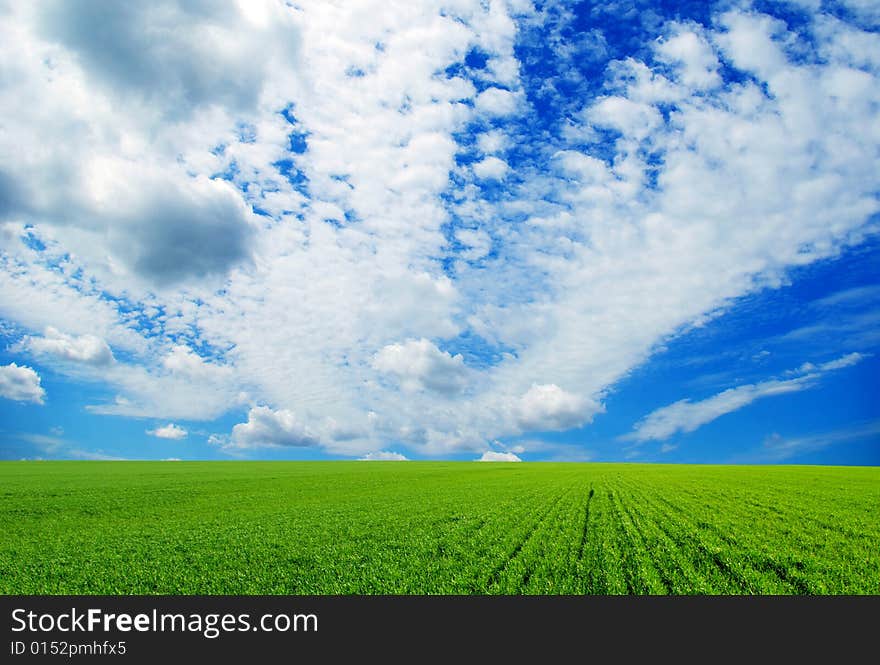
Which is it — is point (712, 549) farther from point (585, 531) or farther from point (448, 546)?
point (448, 546)

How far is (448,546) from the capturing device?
16391 millimetres

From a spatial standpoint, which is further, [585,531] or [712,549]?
[585,531]

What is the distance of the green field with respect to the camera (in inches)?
492

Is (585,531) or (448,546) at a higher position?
(448,546)

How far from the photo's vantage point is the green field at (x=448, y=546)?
1251cm

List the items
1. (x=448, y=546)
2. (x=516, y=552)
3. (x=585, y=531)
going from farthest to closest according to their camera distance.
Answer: (x=585, y=531) < (x=448, y=546) < (x=516, y=552)

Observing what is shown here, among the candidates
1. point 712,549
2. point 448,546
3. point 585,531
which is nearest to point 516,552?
point 448,546

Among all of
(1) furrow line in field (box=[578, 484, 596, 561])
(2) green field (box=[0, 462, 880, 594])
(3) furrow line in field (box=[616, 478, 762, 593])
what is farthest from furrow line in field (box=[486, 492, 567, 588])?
(3) furrow line in field (box=[616, 478, 762, 593])

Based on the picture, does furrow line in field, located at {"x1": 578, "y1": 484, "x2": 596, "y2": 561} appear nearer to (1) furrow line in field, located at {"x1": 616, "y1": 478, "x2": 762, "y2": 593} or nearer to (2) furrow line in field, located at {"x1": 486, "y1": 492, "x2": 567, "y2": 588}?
(2) furrow line in field, located at {"x1": 486, "y1": 492, "x2": 567, "y2": 588}

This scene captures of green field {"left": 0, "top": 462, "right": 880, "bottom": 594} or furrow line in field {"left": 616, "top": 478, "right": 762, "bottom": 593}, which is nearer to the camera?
green field {"left": 0, "top": 462, "right": 880, "bottom": 594}

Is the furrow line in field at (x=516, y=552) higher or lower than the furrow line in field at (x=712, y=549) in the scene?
higher

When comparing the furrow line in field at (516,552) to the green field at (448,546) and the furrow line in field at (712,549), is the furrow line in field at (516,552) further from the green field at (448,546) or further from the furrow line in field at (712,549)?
the furrow line in field at (712,549)

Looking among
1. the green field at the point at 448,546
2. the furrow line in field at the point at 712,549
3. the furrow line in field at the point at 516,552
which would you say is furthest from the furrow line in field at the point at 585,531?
the furrow line in field at the point at 712,549

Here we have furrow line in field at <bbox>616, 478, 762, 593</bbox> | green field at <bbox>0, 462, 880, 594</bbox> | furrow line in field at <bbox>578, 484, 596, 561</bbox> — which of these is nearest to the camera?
green field at <bbox>0, 462, 880, 594</bbox>
